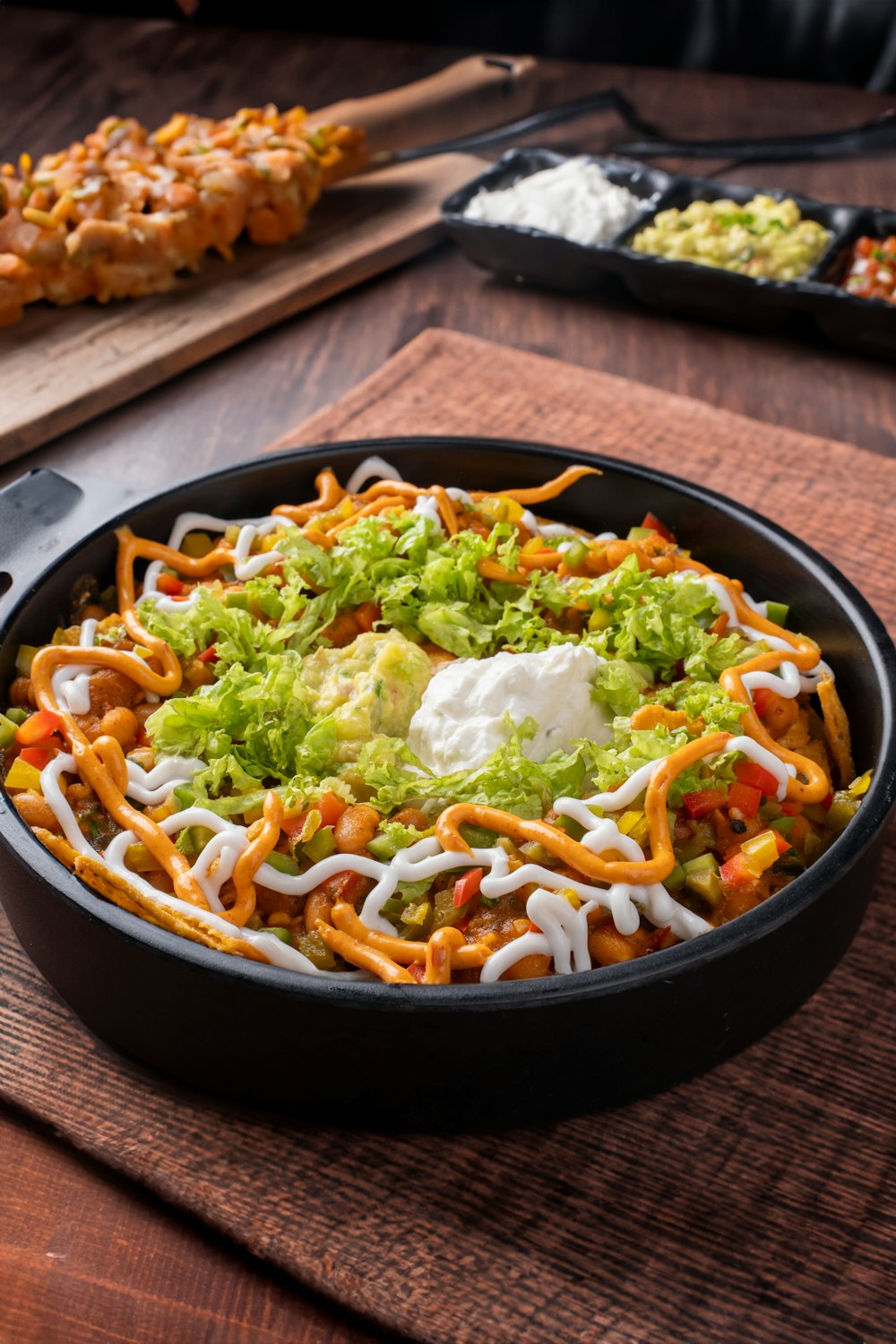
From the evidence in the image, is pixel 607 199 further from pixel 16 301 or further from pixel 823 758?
pixel 823 758

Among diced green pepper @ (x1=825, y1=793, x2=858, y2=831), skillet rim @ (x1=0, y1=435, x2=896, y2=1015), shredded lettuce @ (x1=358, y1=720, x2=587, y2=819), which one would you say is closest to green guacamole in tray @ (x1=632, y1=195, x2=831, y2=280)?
skillet rim @ (x1=0, y1=435, x2=896, y2=1015)

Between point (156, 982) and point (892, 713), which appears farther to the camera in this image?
point (892, 713)

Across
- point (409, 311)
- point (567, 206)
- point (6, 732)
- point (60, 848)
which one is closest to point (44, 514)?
point (6, 732)

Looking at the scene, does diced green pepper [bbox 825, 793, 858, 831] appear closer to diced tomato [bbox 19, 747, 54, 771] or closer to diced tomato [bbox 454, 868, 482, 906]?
diced tomato [bbox 454, 868, 482, 906]

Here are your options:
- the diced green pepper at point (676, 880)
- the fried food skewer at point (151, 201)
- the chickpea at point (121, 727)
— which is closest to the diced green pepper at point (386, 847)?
the diced green pepper at point (676, 880)

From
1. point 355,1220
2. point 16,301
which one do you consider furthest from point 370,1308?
point 16,301

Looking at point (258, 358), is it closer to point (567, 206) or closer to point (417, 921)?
point (567, 206)
